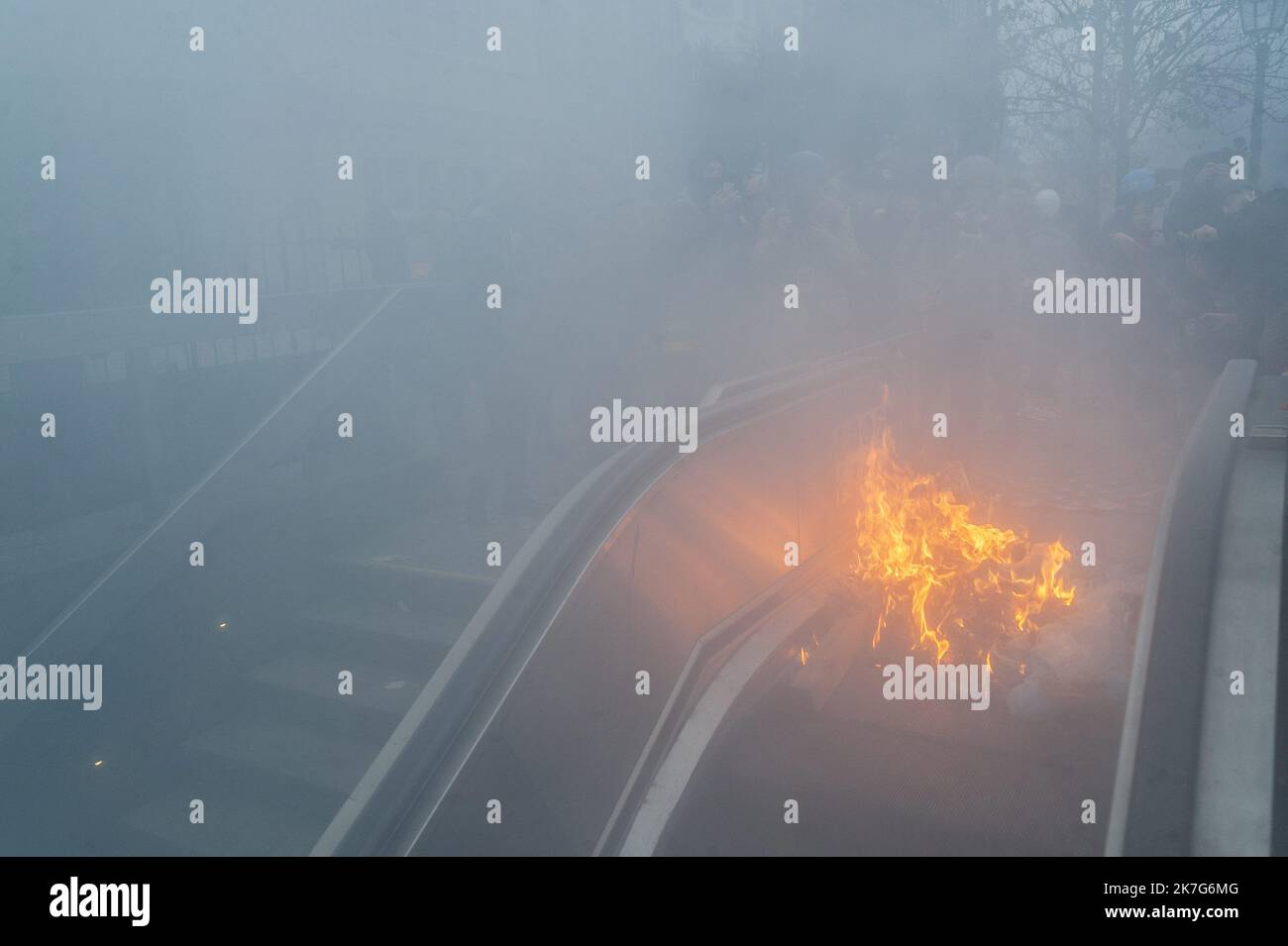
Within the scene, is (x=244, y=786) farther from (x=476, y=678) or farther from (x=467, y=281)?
(x=467, y=281)

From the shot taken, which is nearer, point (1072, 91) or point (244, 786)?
point (244, 786)

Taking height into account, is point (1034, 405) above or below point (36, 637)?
above

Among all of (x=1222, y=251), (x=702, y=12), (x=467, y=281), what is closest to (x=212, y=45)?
(x=467, y=281)

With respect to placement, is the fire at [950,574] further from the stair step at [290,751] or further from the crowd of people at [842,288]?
the stair step at [290,751]

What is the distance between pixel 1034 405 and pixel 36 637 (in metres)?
3.95

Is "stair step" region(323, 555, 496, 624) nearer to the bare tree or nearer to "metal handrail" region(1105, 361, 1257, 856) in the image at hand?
"metal handrail" region(1105, 361, 1257, 856)

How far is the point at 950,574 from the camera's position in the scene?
287cm

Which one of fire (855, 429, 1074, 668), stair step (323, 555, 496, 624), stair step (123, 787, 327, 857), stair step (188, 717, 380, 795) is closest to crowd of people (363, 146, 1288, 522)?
stair step (323, 555, 496, 624)

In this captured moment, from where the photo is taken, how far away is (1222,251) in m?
4.05

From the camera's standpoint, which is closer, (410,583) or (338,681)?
(338,681)

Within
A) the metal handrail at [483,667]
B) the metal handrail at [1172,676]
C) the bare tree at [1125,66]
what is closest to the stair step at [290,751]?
the metal handrail at [483,667]

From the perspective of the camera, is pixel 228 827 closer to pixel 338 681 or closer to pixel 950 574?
pixel 338 681

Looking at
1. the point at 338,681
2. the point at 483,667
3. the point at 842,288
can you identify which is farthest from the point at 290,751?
the point at 842,288

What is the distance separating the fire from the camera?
2.76 meters
